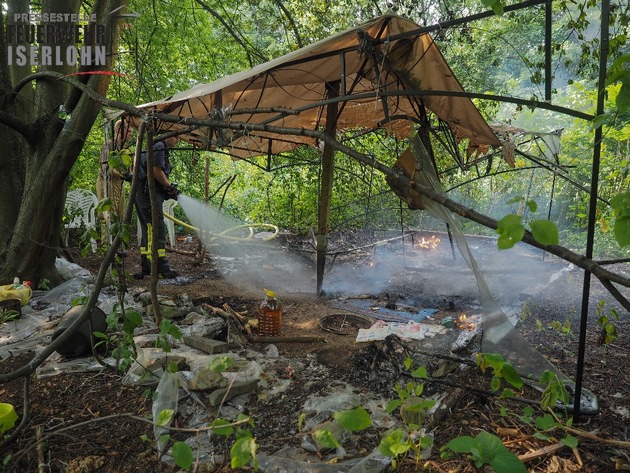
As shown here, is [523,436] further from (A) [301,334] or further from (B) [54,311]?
(B) [54,311]

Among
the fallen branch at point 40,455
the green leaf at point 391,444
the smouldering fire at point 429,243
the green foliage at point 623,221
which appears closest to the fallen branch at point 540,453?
the green leaf at point 391,444

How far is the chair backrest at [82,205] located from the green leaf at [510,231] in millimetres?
8745

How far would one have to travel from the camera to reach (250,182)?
12.8 meters

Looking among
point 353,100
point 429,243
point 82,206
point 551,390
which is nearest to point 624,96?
point 551,390

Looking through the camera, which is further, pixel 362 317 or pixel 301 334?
pixel 362 317

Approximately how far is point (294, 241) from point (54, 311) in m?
5.58

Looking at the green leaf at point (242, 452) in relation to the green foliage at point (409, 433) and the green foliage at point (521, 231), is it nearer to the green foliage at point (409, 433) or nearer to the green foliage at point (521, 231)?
the green foliage at point (409, 433)

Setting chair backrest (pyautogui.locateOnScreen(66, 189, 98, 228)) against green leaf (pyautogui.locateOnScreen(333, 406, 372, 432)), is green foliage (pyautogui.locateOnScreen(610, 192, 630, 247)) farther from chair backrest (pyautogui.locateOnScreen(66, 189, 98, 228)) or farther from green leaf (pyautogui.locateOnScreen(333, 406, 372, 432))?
chair backrest (pyautogui.locateOnScreen(66, 189, 98, 228))

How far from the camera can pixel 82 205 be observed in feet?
29.2

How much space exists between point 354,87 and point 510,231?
3794 millimetres

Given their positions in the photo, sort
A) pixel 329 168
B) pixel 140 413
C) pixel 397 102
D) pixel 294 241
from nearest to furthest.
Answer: pixel 140 413, pixel 397 102, pixel 329 168, pixel 294 241

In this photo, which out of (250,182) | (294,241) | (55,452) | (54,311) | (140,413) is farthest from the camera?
(250,182)

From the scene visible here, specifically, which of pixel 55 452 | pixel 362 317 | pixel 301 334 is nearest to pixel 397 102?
pixel 362 317

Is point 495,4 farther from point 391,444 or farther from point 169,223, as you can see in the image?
point 169,223
